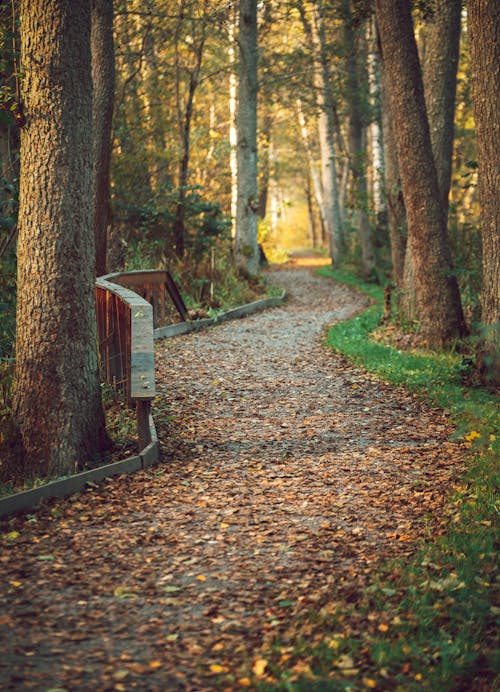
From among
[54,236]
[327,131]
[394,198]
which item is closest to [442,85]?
[394,198]

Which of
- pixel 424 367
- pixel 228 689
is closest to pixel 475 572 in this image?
pixel 228 689

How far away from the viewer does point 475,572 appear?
4.81 meters

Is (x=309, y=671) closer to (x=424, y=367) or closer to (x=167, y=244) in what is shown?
(x=424, y=367)

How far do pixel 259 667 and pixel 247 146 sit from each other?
17955 millimetres

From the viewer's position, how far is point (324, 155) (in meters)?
27.7

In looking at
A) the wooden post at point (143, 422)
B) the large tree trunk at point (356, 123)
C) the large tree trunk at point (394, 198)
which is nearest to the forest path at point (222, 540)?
the wooden post at point (143, 422)

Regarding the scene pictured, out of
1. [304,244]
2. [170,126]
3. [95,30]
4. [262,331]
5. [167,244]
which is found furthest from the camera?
[304,244]

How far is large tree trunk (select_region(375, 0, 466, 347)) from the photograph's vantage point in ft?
37.8

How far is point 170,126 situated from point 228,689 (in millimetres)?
17782

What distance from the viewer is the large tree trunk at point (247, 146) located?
20188 millimetres

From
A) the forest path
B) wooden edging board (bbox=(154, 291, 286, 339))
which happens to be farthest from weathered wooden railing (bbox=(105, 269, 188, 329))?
the forest path

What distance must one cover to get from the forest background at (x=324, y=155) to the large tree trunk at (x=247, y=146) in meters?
0.07

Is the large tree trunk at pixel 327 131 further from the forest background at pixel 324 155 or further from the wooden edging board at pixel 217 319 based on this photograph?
the wooden edging board at pixel 217 319

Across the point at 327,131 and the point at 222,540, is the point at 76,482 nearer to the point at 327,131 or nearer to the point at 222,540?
the point at 222,540
